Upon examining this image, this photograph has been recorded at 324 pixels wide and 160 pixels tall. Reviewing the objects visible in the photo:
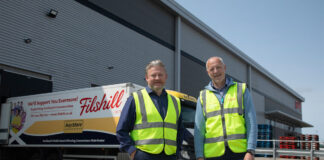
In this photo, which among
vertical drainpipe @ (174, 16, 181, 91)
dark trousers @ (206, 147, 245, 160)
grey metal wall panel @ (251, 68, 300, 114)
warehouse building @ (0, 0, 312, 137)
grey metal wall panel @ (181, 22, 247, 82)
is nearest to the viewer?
dark trousers @ (206, 147, 245, 160)

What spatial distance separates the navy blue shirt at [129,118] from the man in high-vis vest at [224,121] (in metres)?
0.41

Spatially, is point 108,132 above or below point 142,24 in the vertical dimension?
below

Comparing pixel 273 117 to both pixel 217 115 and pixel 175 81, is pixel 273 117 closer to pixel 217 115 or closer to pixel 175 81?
pixel 175 81

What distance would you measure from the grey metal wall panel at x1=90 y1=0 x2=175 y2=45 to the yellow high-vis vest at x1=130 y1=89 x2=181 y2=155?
15866 mm

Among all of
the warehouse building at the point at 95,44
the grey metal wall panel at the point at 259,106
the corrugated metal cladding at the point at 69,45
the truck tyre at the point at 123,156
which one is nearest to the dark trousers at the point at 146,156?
the truck tyre at the point at 123,156

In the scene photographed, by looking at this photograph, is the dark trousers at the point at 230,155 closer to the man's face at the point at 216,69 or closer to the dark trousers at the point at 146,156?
the dark trousers at the point at 146,156

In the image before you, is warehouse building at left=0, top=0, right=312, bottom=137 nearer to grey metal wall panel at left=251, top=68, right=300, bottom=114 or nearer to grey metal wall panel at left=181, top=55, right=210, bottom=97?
grey metal wall panel at left=181, top=55, right=210, bottom=97

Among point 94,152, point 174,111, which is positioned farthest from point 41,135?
point 174,111

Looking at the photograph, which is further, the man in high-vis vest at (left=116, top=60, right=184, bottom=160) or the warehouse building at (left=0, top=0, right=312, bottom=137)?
the warehouse building at (left=0, top=0, right=312, bottom=137)

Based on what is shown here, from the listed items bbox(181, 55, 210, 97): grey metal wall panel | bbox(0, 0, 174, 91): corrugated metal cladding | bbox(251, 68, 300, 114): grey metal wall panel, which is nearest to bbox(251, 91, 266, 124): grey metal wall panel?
bbox(251, 68, 300, 114): grey metal wall panel

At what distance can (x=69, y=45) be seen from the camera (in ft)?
55.2

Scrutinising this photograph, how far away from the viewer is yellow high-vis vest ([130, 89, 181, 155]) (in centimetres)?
362

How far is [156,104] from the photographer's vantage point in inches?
150

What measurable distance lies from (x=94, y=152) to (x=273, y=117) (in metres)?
47.7
